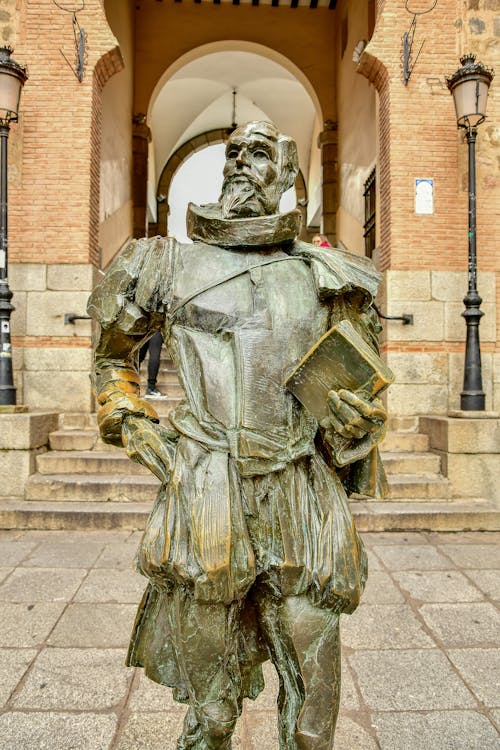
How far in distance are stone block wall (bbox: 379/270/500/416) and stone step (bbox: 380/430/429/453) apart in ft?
1.54

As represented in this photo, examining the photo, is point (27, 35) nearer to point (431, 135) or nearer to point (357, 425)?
point (431, 135)

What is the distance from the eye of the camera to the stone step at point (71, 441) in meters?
5.74

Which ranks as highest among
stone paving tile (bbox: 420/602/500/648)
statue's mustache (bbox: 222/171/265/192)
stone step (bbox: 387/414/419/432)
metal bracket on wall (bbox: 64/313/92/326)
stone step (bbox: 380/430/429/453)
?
metal bracket on wall (bbox: 64/313/92/326)

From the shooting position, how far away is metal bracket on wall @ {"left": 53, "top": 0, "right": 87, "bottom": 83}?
6312mm

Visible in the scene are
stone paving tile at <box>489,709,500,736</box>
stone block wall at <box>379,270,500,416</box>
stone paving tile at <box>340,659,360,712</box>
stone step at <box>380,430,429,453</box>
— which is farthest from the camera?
stone block wall at <box>379,270,500,416</box>

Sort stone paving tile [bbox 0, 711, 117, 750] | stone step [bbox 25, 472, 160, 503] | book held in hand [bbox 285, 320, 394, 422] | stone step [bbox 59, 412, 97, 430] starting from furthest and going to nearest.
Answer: stone step [bbox 59, 412, 97, 430] → stone step [bbox 25, 472, 160, 503] → stone paving tile [bbox 0, 711, 117, 750] → book held in hand [bbox 285, 320, 394, 422]

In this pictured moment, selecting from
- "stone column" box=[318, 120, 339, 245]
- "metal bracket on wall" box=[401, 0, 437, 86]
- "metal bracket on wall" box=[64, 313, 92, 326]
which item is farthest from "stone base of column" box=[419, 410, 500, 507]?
"stone column" box=[318, 120, 339, 245]

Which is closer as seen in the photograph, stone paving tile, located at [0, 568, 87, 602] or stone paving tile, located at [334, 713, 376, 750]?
stone paving tile, located at [334, 713, 376, 750]

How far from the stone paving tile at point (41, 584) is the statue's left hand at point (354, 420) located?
8.55 feet

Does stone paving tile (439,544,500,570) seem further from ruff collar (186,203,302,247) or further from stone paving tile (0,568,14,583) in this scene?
ruff collar (186,203,302,247)

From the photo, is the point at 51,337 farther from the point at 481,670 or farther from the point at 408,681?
the point at 481,670

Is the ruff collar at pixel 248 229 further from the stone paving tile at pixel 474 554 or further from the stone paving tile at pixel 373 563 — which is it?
the stone paving tile at pixel 474 554

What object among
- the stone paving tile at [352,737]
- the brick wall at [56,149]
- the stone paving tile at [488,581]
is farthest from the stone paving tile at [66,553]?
the brick wall at [56,149]

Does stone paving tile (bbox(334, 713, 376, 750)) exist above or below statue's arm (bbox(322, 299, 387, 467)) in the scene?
below
